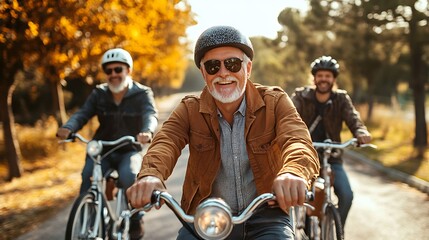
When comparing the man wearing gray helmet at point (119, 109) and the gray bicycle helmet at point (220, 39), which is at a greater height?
the gray bicycle helmet at point (220, 39)

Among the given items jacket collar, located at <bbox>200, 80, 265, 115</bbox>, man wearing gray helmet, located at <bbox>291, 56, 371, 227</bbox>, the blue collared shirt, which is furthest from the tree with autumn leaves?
the blue collared shirt

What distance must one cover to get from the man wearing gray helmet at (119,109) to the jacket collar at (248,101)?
6.86 ft

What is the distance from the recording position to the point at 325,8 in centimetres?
1806

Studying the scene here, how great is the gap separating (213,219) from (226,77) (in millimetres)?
1125

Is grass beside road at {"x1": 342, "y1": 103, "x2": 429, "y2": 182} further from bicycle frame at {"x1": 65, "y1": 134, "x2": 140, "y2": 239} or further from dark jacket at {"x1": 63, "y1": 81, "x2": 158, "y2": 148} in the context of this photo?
bicycle frame at {"x1": 65, "y1": 134, "x2": 140, "y2": 239}

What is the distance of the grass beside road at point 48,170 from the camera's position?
23.1 feet

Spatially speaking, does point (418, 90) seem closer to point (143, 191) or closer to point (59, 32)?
point (59, 32)

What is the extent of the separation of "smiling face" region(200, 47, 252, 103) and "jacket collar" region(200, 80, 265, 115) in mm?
77

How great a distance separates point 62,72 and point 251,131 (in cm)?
833

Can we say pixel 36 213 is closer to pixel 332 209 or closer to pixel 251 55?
pixel 332 209

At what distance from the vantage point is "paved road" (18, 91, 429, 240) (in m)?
5.96

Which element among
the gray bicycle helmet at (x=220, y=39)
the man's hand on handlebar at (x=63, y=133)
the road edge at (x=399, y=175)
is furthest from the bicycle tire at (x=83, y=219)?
the road edge at (x=399, y=175)

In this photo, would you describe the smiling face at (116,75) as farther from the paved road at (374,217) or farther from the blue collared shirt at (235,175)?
the blue collared shirt at (235,175)

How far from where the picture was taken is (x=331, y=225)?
4.23 m
